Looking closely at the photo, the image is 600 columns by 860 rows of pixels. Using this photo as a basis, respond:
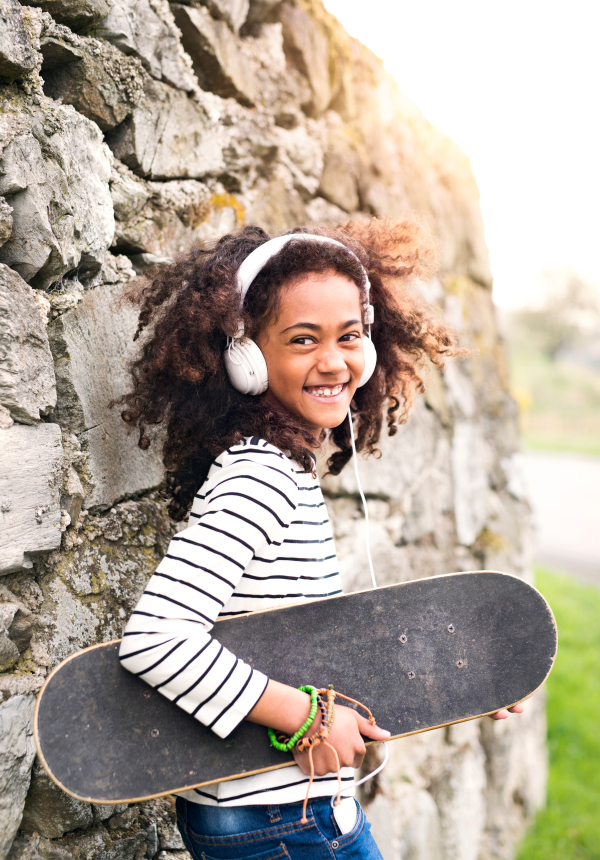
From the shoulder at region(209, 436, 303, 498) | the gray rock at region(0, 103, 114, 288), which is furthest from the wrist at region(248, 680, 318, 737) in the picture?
the gray rock at region(0, 103, 114, 288)

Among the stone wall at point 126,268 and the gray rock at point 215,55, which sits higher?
the gray rock at point 215,55

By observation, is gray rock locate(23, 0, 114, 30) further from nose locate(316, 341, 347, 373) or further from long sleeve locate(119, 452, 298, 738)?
long sleeve locate(119, 452, 298, 738)

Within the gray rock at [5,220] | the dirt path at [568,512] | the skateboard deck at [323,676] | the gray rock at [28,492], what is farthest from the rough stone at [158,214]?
the dirt path at [568,512]

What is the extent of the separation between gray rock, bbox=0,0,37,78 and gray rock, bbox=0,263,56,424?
0.34 metres

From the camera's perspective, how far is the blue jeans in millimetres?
1003

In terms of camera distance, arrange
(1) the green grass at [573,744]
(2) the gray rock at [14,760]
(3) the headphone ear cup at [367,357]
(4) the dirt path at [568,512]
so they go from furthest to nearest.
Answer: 1. (4) the dirt path at [568,512]
2. (1) the green grass at [573,744]
3. (3) the headphone ear cup at [367,357]
4. (2) the gray rock at [14,760]

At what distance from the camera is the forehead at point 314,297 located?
1164 mm

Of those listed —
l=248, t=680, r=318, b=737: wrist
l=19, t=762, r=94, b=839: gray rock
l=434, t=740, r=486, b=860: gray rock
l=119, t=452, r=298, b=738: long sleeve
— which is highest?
l=119, t=452, r=298, b=738: long sleeve

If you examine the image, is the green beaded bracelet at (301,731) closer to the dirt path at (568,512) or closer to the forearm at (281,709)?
the forearm at (281,709)

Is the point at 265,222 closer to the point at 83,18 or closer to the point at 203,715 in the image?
the point at 83,18

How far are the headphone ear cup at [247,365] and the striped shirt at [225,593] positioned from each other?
0.13 metres

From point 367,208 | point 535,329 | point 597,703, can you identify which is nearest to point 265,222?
point 367,208

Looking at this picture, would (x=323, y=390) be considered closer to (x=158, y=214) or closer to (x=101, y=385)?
(x=101, y=385)

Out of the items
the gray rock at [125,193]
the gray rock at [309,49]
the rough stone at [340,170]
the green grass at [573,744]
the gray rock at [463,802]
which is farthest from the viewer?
the green grass at [573,744]
